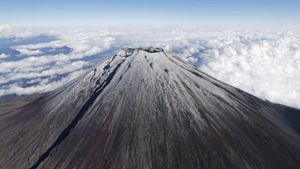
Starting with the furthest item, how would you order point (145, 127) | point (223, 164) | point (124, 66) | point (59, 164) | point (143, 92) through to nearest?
point (124, 66)
point (143, 92)
point (145, 127)
point (59, 164)
point (223, 164)

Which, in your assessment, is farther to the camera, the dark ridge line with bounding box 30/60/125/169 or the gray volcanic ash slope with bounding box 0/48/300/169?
the dark ridge line with bounding box 30/60/125/169

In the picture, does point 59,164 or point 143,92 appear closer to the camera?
point 59,164

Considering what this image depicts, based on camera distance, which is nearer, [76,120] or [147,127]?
[147,127]

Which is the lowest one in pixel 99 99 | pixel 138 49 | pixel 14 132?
pixel 14 132

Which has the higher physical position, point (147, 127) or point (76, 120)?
point (147, 127)

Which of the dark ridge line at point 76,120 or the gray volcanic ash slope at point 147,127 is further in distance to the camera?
the dark ridge line at point 76,120

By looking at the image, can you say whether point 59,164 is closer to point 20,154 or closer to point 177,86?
point 20,154

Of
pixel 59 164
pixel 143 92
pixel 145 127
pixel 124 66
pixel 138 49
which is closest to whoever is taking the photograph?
pixel 59 164

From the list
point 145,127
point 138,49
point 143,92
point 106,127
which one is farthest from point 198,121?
point 138,49
